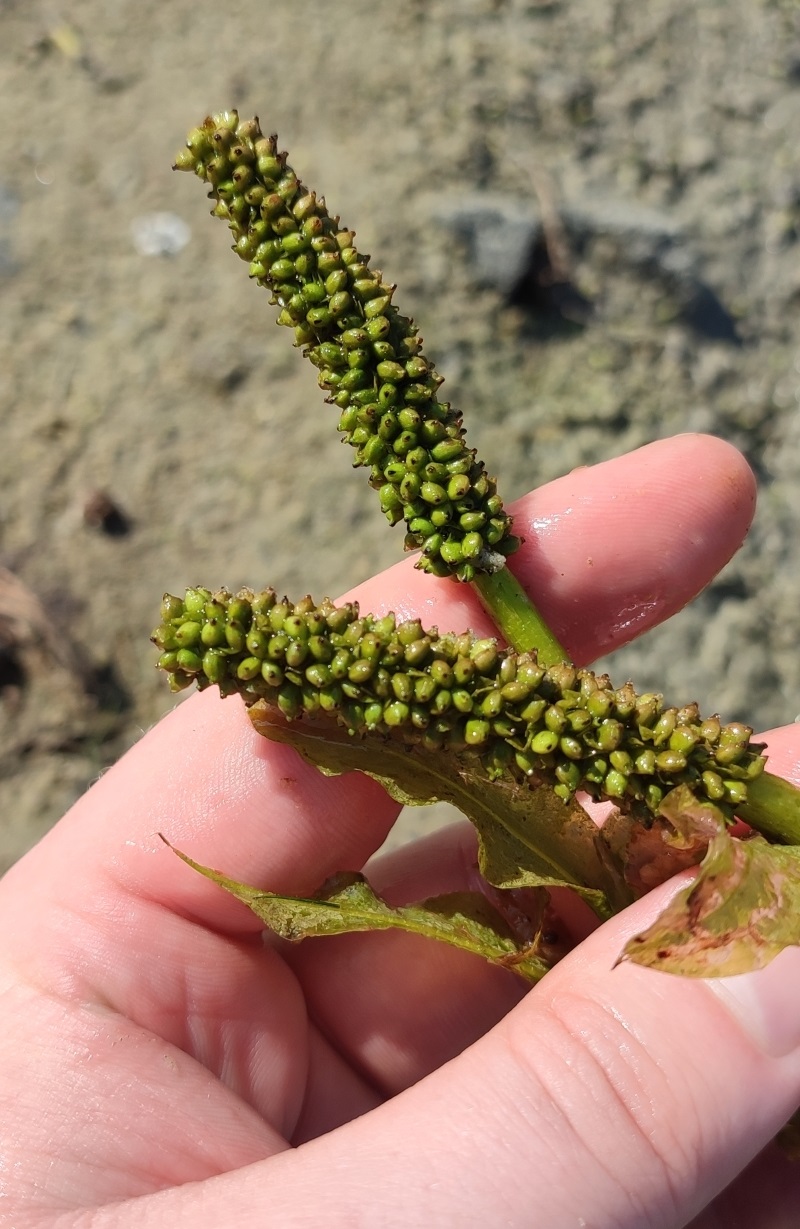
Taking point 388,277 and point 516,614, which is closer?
point 516,614

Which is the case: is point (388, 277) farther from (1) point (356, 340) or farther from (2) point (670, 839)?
(2) point (670, 839)

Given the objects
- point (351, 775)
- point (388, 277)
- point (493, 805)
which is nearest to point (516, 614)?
point (493, 805)

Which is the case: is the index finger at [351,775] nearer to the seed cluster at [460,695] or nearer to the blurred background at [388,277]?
the seed cluster at [460,695]

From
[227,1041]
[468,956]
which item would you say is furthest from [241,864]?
[468,956]

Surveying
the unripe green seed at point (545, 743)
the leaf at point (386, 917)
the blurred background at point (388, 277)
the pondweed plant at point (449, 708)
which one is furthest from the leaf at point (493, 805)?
the blurred background at point (388, 277)

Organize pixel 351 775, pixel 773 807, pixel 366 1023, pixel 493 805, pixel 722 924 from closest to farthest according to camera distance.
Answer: pixel 722 924 < pixel 773 807 < pixel 493 805 < pixel 351 775 < pixel 366 1023

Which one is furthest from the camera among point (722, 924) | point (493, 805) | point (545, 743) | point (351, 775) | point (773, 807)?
point (351, 775)

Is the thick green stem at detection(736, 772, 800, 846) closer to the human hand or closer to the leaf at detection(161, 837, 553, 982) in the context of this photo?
the human hand

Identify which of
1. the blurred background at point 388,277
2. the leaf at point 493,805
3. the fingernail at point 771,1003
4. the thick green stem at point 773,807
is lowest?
the fingernail at point 771,1003
